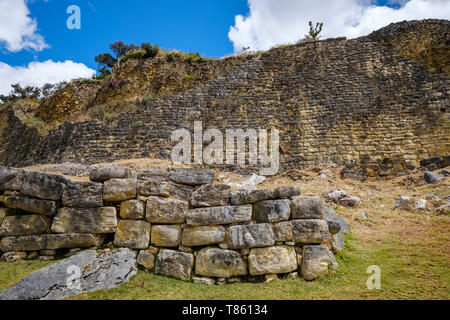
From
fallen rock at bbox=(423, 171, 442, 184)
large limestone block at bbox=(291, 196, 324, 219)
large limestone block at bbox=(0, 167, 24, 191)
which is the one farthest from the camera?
fallen rock at bbox=(423, 171, 442, 184)

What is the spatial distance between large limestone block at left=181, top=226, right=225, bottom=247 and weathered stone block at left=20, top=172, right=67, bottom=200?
2.25m

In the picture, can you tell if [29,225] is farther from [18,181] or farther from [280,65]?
[280,65]

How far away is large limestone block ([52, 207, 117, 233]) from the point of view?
428cm

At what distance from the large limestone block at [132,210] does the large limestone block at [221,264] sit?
1250mm

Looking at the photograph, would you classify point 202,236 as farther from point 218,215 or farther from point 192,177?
point 192,177

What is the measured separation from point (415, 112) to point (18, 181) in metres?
16.0

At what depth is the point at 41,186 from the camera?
4.29m

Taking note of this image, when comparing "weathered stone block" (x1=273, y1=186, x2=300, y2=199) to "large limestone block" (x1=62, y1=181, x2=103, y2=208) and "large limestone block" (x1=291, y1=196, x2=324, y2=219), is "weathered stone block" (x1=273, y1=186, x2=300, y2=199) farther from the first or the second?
"large limestone block" (x1=62, y1=181, x2=103, y2=208)

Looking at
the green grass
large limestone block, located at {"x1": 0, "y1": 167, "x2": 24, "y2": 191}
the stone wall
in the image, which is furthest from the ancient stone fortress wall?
the stone wall

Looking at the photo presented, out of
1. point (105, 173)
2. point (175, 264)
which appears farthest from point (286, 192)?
point (105, 173)

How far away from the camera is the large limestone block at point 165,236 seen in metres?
4.35

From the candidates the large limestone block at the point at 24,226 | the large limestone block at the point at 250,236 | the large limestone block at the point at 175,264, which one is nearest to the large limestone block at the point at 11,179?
the large limestone block at the point at 24,226

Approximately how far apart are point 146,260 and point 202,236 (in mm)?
994

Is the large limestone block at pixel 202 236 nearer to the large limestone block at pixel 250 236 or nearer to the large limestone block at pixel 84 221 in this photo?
the large limestone block at pixel 250 236
